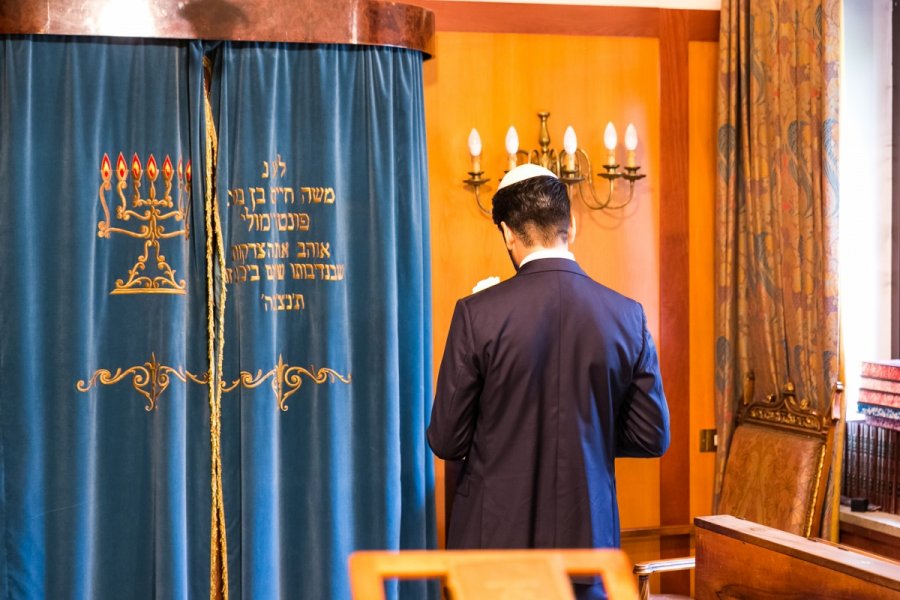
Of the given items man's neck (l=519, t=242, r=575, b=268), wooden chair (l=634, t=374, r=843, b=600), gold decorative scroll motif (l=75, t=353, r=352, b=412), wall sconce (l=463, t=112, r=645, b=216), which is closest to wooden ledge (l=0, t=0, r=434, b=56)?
wall sconce (l=463, t=112, r=645, b=216)

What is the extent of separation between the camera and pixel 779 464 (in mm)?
2863

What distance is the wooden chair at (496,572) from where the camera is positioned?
71cm

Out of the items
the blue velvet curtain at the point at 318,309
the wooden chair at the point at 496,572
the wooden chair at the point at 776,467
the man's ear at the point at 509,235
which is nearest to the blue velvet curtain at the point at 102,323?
the blue velvet curtain at the point at 318,309

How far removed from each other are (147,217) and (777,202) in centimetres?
198

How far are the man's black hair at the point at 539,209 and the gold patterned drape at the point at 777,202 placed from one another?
1.08 meters

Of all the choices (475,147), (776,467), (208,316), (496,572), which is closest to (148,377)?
(208,316)

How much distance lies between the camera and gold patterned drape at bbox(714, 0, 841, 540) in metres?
2.80

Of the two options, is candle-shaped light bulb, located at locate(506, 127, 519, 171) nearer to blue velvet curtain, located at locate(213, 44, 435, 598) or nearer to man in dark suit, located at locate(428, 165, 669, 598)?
blue velvet curtain, located at locate(213, 44, 435, 598)

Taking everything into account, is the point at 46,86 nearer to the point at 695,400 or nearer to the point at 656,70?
the point at 656,70

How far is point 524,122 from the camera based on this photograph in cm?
319

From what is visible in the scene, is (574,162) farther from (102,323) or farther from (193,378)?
(102,323)

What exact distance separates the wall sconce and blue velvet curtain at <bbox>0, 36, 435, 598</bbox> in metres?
0.22

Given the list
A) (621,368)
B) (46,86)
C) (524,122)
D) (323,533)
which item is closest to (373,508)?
(323,533)

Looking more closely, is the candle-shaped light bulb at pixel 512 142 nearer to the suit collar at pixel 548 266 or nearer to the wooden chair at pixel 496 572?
the suit collar at pixel 548 266
